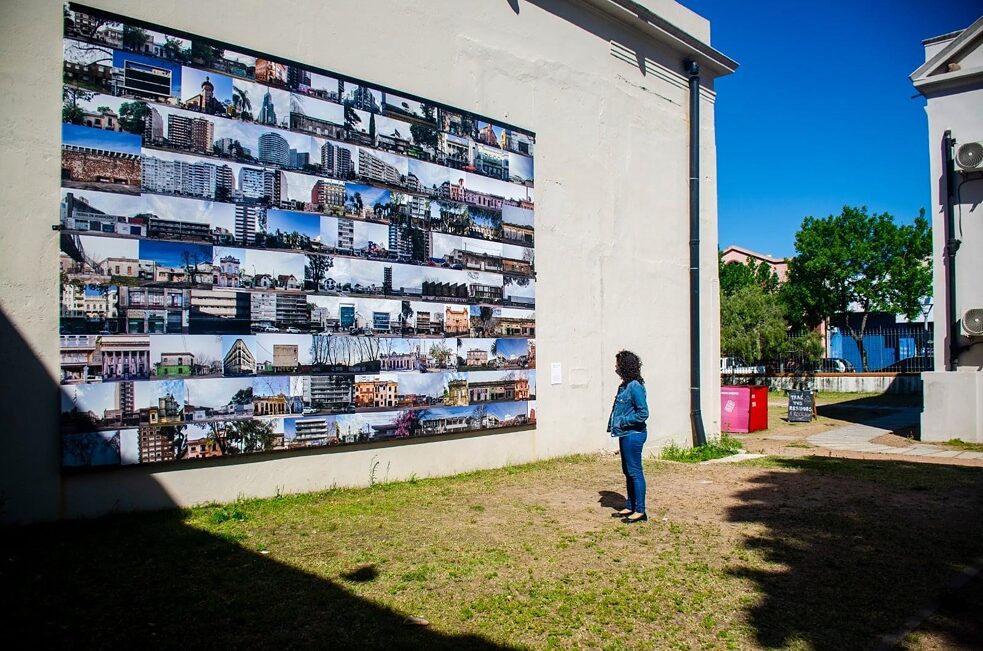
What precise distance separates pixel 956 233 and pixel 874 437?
17.0 feet

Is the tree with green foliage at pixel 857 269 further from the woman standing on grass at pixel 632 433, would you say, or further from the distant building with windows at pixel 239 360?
the distant building with windows at pixel 239 360

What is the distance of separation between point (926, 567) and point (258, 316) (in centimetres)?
708

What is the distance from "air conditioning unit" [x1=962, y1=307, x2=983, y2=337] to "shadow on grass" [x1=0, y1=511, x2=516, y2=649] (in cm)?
1498

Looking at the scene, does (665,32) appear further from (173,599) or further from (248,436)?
(173,599)

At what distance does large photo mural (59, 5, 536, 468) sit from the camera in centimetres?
659

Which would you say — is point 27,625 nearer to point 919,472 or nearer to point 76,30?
point 76,30

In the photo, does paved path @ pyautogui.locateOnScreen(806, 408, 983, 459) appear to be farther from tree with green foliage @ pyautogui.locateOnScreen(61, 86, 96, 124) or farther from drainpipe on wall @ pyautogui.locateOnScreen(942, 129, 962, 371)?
tree with green foliage @ pyautogui.locateOnScreen(61, 86, 96, 124)

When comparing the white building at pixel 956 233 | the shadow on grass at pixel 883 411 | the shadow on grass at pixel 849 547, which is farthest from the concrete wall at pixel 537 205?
the shadow on grass at pixel 883 411

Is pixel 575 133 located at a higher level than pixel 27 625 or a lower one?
higher

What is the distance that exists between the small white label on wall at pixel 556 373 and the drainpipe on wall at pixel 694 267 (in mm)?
4319

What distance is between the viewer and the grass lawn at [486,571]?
439 cm

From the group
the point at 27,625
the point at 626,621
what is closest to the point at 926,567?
the point at 626,621

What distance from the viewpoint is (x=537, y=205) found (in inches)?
441

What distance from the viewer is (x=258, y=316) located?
300 inches
